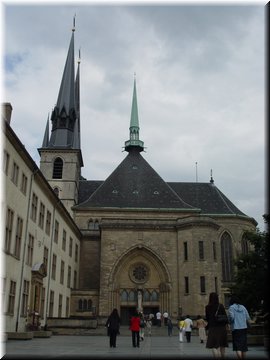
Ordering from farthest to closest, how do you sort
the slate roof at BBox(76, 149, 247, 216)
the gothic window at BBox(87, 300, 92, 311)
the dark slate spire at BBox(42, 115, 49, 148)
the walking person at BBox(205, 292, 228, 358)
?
1. the dark slate spire at BBox(42, 115, 49, 148)
2. the slate roof at BBox(76, 149, 247, 216)
3. the gothic window at BBox(87, 300, 92, 311)
4. the walking person at BBox(205, 292, 228, 358)

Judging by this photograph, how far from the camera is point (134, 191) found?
5072cm

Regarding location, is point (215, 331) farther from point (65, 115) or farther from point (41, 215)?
point (65, 115)

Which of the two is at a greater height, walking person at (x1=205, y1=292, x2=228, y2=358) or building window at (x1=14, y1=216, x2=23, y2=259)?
building window at (x1=14, y1=216, x2=23, y2=259)

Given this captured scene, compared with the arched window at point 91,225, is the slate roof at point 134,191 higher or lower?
higher

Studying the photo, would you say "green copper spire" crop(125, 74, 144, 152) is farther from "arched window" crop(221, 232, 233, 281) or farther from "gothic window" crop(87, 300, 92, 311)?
"gothic window" crop(87, 300, 92, 311)

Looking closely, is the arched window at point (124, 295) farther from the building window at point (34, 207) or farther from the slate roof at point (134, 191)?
the building window at point (34, 207)

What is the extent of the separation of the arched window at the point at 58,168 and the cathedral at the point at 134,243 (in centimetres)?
13

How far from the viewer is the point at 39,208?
1108 inches

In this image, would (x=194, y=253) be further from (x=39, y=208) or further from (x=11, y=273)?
(x=11, y=273)

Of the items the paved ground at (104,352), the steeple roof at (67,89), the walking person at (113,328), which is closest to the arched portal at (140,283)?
the walking person at (113,328)

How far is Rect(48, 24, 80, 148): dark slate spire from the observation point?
56.0 m

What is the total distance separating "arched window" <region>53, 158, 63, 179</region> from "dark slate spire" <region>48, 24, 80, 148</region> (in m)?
2.21

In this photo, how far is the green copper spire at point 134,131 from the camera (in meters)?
57.5

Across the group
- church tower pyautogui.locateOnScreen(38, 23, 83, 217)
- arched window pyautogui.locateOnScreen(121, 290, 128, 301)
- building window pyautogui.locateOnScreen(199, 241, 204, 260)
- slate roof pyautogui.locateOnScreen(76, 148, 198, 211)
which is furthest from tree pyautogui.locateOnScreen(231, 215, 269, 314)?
church tower pyautogui.locateOnScreen(38, 23, 83, 217)
